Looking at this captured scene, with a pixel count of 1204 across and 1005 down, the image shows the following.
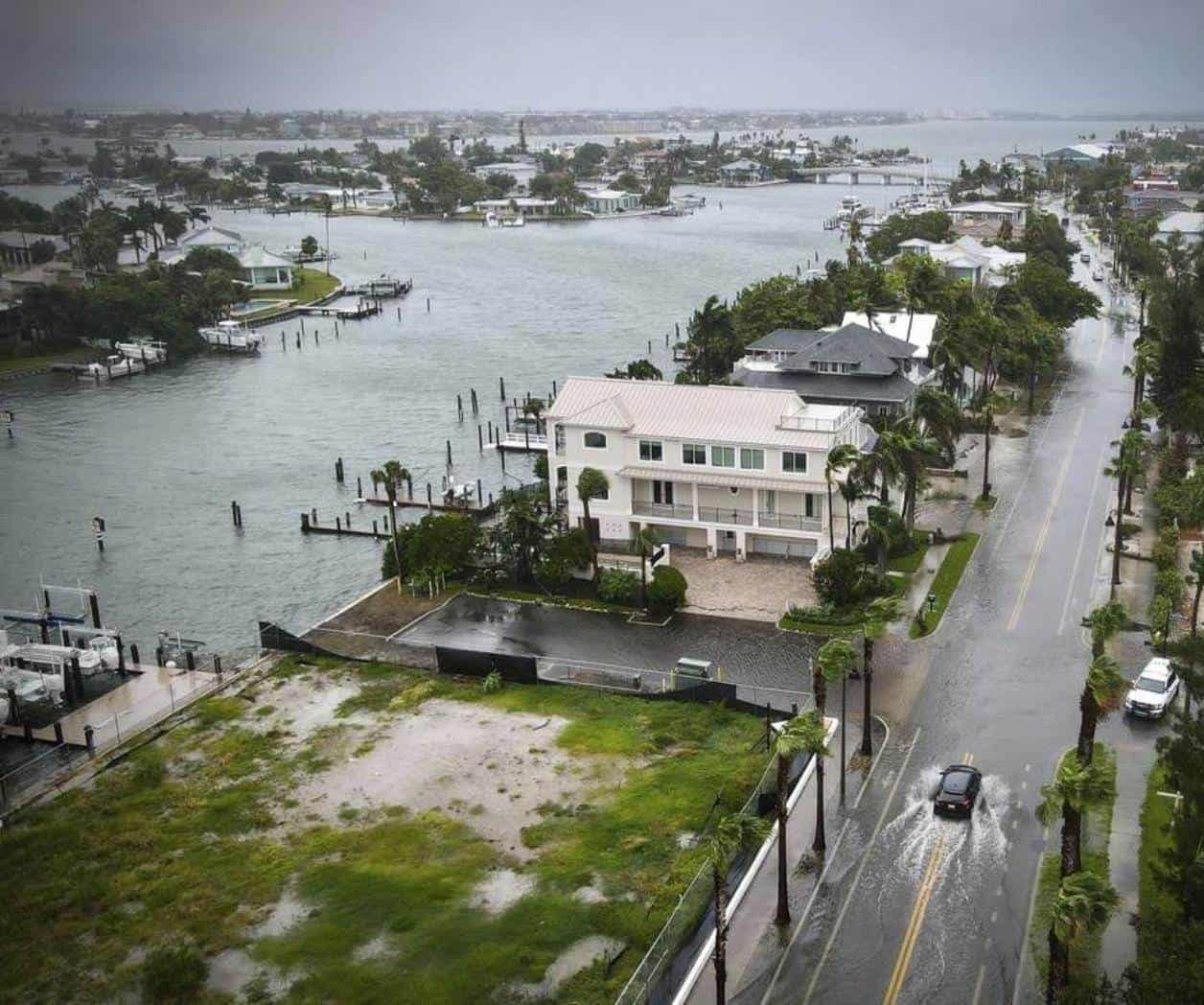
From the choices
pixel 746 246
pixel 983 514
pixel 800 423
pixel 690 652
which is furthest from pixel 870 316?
pixel 746 246

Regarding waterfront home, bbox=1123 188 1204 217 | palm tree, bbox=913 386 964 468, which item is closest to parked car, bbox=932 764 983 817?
palm tree, bbox=913 386 964 468

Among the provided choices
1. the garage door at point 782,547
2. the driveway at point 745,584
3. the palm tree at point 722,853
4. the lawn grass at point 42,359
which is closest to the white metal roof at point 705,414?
the garage door at point 782,547

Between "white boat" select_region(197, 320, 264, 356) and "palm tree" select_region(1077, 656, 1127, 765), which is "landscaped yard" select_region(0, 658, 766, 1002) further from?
"white boat" select_region(197, 320, 264, 356)

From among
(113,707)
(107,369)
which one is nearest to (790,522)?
(113,707)

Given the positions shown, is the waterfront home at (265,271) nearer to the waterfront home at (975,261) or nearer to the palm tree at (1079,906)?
the waterfront home at (975,261)

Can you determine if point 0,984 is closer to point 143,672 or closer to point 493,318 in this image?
point 143,672
